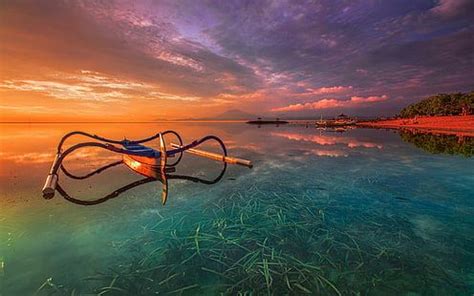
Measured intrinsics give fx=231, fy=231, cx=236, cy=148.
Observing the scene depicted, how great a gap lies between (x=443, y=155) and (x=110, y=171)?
2703cm

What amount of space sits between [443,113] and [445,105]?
2.51m

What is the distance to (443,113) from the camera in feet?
241

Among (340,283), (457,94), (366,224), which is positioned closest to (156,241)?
(340,283)

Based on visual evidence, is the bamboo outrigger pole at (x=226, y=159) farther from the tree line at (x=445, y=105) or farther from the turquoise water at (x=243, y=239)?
the tree line at (x=445, y=105)

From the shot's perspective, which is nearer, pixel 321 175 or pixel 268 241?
pixel 268 241

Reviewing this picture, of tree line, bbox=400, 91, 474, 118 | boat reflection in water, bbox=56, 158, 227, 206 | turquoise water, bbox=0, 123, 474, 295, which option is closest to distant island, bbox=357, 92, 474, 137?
tree line, bbox=400, 91, 474, 118

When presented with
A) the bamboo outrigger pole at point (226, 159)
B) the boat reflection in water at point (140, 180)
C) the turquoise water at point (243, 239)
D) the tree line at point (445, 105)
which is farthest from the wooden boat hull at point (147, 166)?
the tree line at point (445, 105)

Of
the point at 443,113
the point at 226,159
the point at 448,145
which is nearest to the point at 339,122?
the point at 443,113

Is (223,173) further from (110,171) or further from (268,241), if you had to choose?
(268,241)

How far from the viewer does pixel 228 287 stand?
460cm

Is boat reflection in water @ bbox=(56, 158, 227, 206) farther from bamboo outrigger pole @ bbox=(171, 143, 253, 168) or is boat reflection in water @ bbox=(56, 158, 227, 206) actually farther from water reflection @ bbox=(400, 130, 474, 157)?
water reflection @ bbox=(400, 130, 474, 157)

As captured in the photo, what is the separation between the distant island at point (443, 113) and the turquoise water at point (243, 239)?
6149cm

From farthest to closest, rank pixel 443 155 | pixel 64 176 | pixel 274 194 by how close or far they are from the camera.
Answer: pixel 443 155 → pixel 64 176 → pixel 274 194

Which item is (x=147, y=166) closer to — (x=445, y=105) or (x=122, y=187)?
(x=122, y=187)
